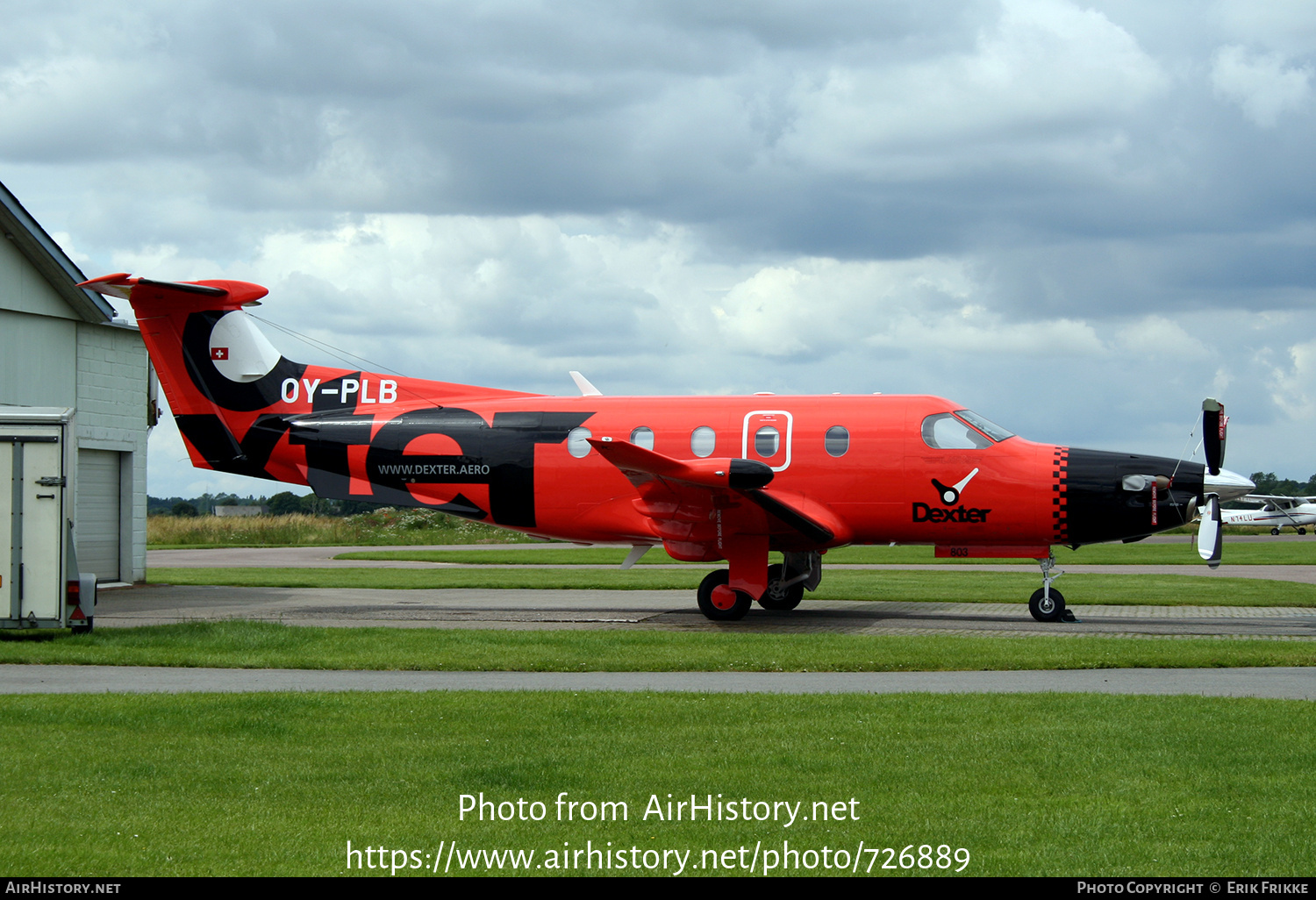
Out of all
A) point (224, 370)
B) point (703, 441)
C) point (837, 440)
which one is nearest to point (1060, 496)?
point (837, 440)

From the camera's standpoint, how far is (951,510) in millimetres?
18203

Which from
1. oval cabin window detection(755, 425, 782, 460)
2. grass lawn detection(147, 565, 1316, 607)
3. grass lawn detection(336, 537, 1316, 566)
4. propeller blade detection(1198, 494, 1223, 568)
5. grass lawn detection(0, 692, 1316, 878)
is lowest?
grass lawn detection(336, 537, 1316, 566)

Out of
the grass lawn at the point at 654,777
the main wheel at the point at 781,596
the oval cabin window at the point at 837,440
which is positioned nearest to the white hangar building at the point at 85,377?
the main wheel at the point at 781,596

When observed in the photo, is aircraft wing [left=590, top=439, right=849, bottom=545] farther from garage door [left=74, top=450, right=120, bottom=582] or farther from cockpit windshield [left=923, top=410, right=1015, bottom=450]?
garage door [left=74, top=450, right=120, bottom=582]

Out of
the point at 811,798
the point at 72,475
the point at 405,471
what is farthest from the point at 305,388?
the point at 811,798

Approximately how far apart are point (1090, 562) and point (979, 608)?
18181mm

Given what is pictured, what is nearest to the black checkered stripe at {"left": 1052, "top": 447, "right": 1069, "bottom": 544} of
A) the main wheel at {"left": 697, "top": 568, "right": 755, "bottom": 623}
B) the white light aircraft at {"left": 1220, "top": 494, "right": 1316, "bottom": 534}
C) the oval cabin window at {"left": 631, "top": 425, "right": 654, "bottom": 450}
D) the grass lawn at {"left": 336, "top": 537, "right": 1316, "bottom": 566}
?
the main wheel at {"left": 697, "top": 568, "right": 755, "bottom": 623}

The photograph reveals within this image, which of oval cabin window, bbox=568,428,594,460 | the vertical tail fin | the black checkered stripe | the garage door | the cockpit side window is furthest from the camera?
the garage door

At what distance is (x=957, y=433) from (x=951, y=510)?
46.1 inches

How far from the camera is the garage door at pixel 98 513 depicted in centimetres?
2459

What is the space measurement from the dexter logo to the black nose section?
114 cm

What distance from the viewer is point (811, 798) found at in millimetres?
7090

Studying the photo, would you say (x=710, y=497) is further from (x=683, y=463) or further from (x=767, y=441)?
(x=767, y=441)

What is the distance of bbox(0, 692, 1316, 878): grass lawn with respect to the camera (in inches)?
238
